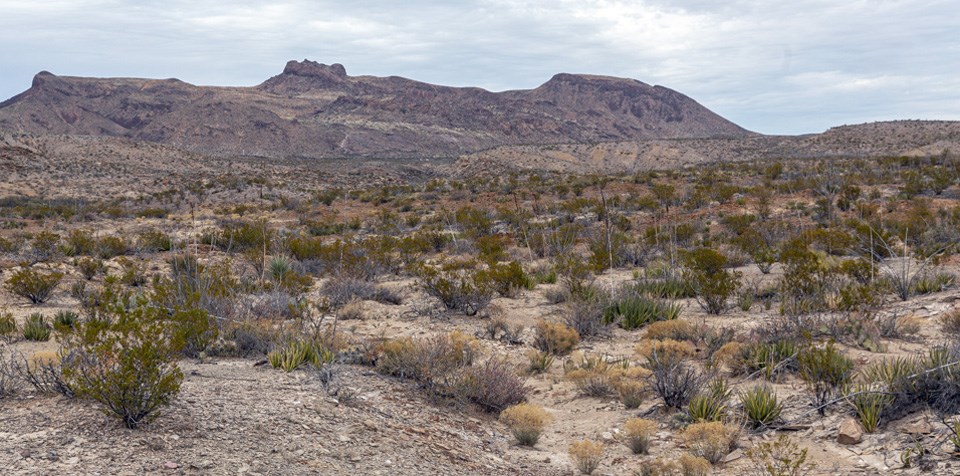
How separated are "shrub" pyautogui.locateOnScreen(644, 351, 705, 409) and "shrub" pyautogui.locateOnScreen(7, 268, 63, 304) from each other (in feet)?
36.9

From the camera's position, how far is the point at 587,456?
565cm

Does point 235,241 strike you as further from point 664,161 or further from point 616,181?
point 664,161

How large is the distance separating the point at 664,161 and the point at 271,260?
2658 inches

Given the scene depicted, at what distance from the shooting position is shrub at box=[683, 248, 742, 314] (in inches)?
445

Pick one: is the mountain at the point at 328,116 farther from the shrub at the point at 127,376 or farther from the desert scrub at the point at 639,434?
the shrub at the point at 127,376

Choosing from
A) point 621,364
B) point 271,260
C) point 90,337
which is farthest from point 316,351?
point 271,260

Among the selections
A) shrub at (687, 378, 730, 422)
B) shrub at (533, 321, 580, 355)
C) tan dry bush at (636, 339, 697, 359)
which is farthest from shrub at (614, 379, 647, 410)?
shrub at (533, 321, 580, 355)

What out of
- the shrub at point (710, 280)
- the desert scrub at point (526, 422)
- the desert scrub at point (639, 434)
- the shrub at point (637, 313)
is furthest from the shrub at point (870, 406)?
the shrub at point (710, 280)

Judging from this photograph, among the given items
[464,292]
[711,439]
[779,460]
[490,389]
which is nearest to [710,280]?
[464,292]

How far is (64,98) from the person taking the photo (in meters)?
142

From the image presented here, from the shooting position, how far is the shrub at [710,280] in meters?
11.3

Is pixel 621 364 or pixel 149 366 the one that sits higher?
pixel 149 366

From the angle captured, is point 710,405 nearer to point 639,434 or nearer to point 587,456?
point 639,434

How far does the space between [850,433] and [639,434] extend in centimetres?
171
